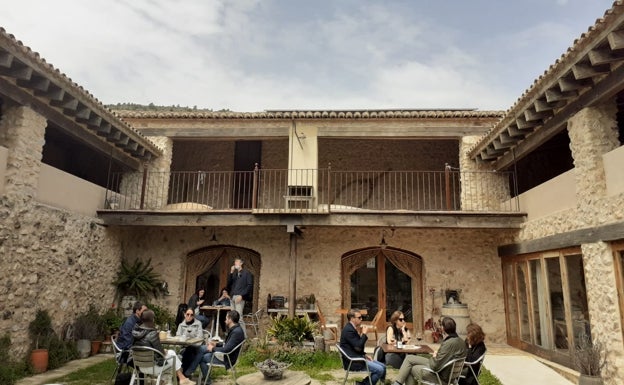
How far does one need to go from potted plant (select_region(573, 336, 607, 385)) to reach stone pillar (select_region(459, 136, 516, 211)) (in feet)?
14.1

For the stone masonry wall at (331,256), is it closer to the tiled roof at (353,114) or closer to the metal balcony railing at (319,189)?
the metal balcony railing at (319,189)

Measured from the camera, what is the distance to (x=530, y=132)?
7668mm

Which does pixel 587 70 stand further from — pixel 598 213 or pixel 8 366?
pixel 8 366

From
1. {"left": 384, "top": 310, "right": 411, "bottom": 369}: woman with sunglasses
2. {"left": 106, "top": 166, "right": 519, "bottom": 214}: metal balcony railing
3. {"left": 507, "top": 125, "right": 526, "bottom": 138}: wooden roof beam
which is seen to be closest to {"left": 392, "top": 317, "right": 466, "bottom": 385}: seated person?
{"left": 384, "top": 310, "right": 411, "bottom": 369}: woman with sunglasses

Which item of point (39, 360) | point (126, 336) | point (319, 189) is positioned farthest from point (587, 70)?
point (39, 360)

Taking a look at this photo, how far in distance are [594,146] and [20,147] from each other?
917 cm

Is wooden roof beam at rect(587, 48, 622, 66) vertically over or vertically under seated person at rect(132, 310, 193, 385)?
over

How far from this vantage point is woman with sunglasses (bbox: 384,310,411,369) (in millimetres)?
5559

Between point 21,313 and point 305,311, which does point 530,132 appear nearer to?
point 305,311

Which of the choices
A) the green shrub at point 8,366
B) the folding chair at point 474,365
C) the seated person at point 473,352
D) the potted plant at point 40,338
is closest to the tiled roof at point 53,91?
the potted plant at point 40,338

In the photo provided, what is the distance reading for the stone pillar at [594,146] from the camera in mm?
5934

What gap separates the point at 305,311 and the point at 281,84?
9.68 metres

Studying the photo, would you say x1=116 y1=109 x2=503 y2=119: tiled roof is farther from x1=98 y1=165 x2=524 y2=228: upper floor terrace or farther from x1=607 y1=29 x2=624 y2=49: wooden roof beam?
x1=607 y1=29 x2=624 y2=49: wooden roof beam

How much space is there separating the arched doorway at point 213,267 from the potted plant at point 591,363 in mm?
7203
